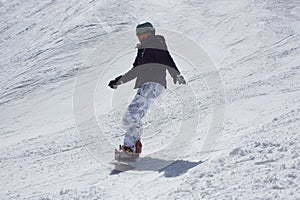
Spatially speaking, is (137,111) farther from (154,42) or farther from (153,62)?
(154,42)

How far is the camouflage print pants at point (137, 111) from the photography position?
578 centimetres

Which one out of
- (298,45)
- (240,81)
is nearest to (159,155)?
(240,81)

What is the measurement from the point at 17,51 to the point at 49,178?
1049 cm

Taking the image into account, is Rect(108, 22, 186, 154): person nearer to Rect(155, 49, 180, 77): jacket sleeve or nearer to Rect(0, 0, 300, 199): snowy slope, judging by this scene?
Rect(155, 49, 180, 77): jacket sleeve

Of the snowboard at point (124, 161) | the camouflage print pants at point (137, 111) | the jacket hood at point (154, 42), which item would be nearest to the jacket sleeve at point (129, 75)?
the camouflage print pants at point (137, 111)

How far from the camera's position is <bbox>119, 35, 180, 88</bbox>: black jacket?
227 inches


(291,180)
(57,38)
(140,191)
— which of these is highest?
(57,38)

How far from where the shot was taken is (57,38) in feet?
49.0

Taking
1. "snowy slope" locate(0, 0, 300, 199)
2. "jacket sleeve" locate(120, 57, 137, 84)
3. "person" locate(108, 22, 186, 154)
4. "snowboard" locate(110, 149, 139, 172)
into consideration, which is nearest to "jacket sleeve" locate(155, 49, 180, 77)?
"person" locate(108, 22, 186, 154)

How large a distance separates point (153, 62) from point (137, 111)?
24.1 inches

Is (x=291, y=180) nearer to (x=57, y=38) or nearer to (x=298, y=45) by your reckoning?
(x=298, y=45)

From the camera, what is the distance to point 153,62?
5781 millimetres

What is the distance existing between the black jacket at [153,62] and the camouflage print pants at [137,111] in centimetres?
9

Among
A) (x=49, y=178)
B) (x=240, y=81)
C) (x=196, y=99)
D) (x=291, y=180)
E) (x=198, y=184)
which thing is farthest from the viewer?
(x=240, y=81)
